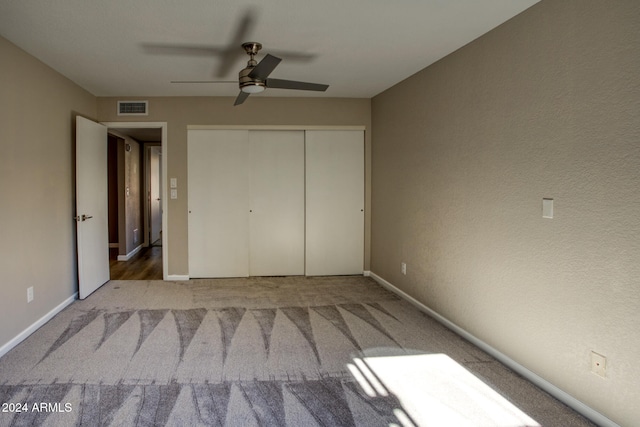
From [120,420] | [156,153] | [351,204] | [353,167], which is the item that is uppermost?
[156,153]

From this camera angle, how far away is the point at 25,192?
3.02 m

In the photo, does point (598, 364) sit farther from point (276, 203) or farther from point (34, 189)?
point (34, 189)

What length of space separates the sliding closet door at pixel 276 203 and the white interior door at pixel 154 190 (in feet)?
11.8

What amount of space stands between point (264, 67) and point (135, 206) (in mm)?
5294

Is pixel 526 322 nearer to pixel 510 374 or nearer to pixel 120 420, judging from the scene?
pixel 510 374

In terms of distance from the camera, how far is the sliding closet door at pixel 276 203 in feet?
16.0

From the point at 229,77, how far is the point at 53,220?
217cm

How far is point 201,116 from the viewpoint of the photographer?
15.4 feet

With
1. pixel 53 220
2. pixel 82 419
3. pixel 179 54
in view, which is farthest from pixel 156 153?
pixel 82 419

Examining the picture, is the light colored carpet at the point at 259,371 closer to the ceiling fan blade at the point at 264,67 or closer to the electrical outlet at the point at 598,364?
the electrical outlet at the point at 598,364

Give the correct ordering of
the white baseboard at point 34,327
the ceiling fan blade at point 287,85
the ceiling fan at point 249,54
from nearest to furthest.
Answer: the ceiling fan at point 249,54 < the white baseboard at point 34,327 < the ceiling fan blade at point 287,85

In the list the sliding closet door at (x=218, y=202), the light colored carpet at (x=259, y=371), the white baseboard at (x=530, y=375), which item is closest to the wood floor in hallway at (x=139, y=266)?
the sliding closet door at (x=218, y=202)

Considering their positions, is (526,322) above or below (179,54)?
below

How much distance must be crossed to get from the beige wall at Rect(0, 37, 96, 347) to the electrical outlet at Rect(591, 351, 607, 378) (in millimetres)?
3780
